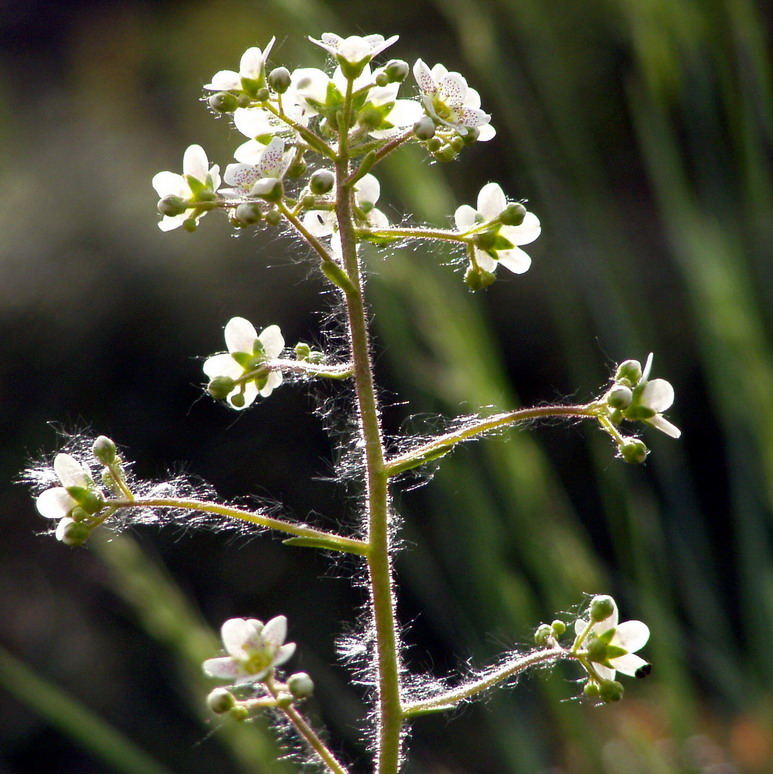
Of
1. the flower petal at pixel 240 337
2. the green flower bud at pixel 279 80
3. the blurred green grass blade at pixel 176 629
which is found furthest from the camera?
the blurred green grass blade at pixel 176 629

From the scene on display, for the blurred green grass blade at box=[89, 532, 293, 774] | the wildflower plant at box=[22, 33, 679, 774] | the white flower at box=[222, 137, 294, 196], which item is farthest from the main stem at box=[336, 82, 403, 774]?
the blurred green grass blade at box=[89, 532, 293, 774]

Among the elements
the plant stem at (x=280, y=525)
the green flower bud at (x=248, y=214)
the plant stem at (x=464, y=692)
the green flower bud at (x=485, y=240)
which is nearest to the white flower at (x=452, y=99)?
the green flower bud at (x=485, y=240)

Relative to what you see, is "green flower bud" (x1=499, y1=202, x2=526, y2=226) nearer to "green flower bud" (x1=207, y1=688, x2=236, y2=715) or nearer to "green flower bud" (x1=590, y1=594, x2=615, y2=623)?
"green flower bud" (x1=590, y1=594, x2=615, y2=623)

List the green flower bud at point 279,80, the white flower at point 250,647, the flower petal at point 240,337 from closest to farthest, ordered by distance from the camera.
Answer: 1. the white flower at point 250,647
2. the green flower bud at point 279,80
3. the flower petal at point 240,337

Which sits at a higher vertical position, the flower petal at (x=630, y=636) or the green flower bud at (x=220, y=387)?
the green flower bud at (x=220, y=387)

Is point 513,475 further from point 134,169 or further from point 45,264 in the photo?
point 134,169

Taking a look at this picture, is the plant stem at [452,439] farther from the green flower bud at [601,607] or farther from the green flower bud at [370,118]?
the green flower bud at [370,118]
